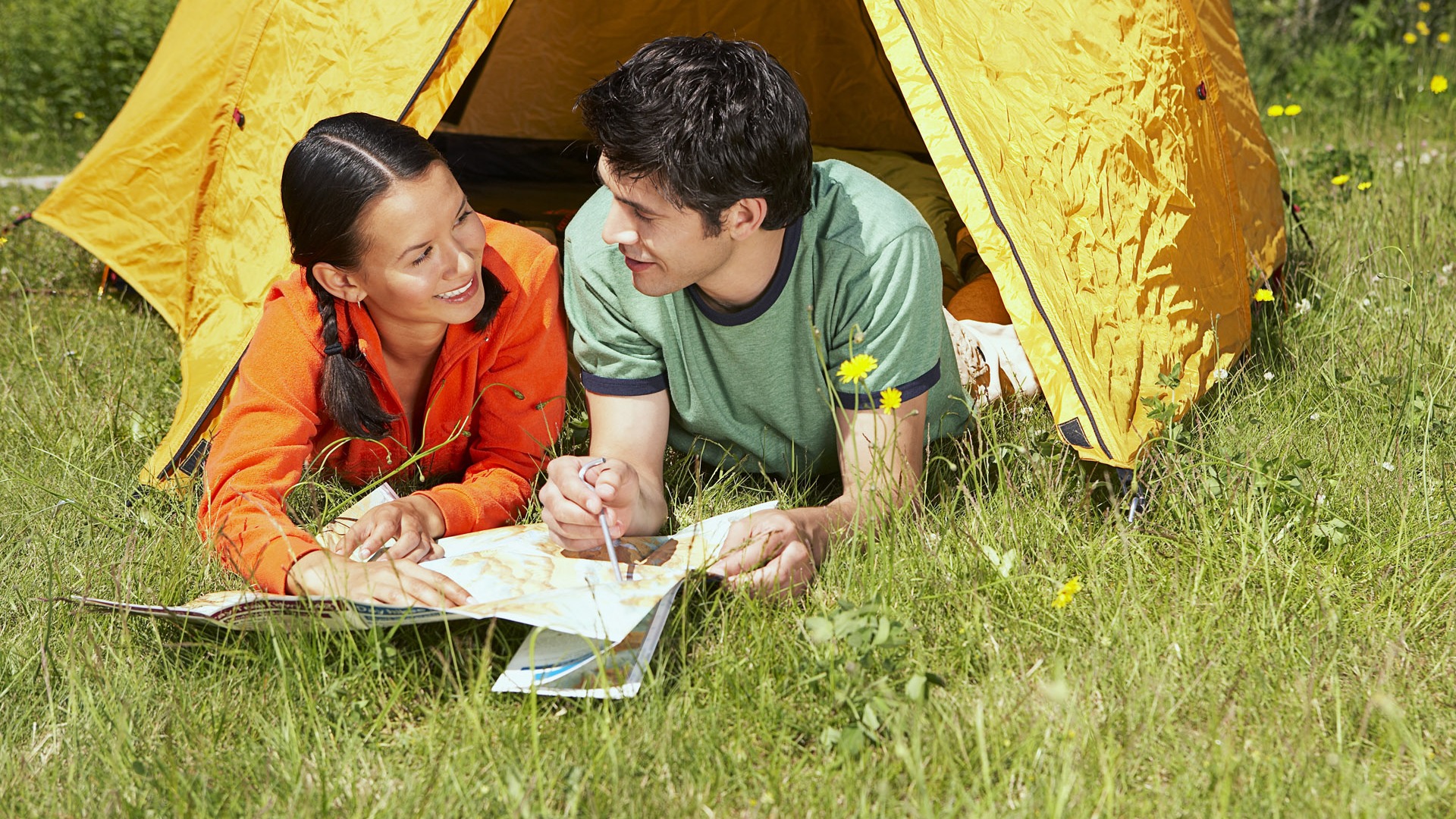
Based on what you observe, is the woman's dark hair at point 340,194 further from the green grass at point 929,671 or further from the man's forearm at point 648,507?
the man's forearm at point 648,507

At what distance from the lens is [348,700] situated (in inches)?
64.9

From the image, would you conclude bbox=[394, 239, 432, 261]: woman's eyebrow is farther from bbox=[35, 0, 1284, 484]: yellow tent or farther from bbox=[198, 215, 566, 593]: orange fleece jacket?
bbox=[35, 0, 1284, 484]: yellow tent

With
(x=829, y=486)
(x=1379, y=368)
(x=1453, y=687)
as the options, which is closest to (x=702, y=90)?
(x=829, y=486)

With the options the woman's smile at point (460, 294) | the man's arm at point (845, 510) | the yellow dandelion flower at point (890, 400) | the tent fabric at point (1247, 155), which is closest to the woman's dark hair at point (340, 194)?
the woman's smile at point (460, 294)

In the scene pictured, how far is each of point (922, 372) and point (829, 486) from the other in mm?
460

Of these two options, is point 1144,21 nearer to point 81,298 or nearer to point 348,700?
point 348,700

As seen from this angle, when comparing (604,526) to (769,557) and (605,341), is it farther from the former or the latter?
(605,341)

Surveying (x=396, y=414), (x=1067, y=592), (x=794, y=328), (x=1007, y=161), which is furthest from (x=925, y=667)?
(x=396, y=414)

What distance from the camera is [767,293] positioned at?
1974 millimetres

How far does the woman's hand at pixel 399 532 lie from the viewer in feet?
6.29

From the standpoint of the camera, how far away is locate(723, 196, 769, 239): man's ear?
1.81 metres

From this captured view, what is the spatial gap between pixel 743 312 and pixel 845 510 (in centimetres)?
36

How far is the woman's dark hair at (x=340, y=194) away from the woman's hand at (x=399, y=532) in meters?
0.20

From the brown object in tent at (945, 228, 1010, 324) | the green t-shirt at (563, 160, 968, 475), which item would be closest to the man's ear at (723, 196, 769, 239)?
the green t-shirt at (563, 160, 968, 475)
